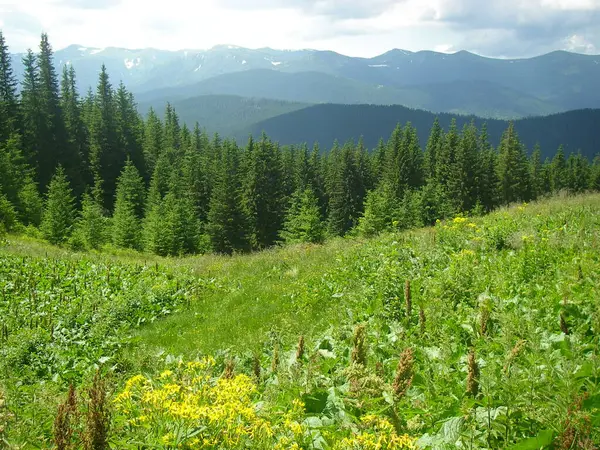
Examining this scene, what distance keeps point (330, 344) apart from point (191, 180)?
5776 cm

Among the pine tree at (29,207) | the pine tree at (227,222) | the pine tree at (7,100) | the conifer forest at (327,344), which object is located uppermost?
the pine tree at (7,100)

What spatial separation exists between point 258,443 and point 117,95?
84538 mm

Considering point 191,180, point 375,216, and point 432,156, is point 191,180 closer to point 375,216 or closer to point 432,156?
point 375,216

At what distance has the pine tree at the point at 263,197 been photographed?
183 ft

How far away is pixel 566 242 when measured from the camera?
791cm

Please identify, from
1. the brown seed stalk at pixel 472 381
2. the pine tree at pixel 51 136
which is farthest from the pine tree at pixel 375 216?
the pine tree at pixel 51 136

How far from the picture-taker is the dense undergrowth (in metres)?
2.74

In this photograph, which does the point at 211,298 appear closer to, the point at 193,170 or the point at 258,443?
the point at 258,443

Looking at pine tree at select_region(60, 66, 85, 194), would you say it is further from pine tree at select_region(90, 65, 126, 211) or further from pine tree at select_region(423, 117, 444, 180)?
pine tree at select_region(423, 117, 444, 180)

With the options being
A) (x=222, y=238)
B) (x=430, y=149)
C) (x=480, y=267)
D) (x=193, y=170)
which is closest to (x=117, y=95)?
(x=193, y=170)

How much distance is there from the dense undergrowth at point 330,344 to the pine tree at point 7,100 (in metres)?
48.3

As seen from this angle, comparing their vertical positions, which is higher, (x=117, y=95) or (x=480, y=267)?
(x=117, y=95)

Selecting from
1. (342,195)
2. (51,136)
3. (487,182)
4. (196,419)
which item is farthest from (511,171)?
(196,419)

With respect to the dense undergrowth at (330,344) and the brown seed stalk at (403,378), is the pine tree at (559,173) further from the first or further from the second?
the brown seed stalk at (403,378)
